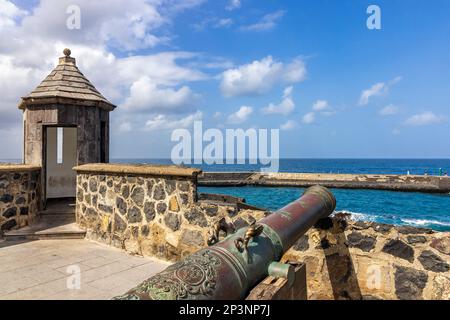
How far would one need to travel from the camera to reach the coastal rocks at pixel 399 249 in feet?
12.5

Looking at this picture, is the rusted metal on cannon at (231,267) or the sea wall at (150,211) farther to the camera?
the sea wall at (150,211)

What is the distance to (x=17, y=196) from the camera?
283 inches

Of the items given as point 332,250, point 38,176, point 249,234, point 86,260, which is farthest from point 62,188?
point 249,234

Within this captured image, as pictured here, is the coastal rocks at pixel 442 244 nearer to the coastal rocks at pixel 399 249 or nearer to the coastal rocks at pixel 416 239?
the coastal rocks at pixel 416 239

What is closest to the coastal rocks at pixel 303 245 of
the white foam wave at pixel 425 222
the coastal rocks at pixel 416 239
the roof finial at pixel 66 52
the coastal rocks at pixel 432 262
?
the coastal rocks at pixel 416 239

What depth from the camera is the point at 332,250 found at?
4.18 meters

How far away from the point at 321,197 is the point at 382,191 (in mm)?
41496

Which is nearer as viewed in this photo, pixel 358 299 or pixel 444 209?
pixel 358 299

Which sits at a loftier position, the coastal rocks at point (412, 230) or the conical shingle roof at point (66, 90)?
the conical shingle roof at point (66, 90)

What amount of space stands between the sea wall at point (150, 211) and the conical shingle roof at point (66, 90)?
2.13m

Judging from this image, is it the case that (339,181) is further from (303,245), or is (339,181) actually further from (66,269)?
(66,269)

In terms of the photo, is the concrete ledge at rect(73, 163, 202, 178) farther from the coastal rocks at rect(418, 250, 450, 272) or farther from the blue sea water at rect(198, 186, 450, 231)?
the blue sea water at rect(198, 186, 450, 231)

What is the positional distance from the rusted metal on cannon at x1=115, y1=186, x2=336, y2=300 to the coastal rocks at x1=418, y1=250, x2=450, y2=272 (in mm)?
1533
